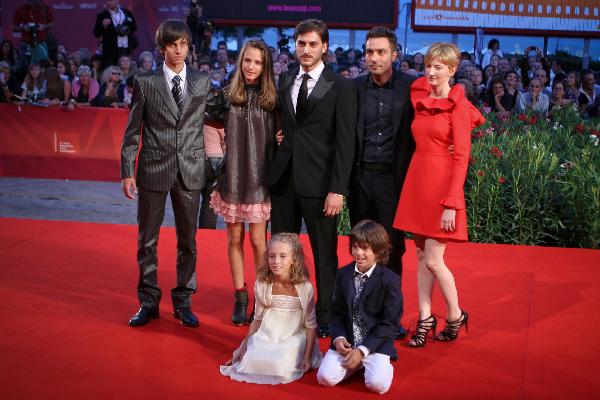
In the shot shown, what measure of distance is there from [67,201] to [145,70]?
278 cm

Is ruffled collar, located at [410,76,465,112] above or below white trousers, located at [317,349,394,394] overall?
above

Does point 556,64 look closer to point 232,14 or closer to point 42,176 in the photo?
point 232,14

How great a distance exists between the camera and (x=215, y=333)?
167 inches

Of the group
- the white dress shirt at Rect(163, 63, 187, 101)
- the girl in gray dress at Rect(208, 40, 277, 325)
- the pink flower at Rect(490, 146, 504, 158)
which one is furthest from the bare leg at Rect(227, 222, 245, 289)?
the pink flower at Rect(490, 146, 504, 158)

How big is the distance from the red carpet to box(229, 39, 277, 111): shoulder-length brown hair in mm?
1148

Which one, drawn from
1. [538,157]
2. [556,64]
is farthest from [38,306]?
[556,64]

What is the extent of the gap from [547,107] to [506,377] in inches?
270

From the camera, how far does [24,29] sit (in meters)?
12.6

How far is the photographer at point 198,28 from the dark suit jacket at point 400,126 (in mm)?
8547

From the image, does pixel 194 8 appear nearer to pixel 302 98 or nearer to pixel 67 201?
pixel 67 201

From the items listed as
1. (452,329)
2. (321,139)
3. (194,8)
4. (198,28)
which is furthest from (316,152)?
(198,28)

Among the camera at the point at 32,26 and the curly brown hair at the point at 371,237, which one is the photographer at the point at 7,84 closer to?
the camera at the point at 32,26

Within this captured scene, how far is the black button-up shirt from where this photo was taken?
13.4 feet

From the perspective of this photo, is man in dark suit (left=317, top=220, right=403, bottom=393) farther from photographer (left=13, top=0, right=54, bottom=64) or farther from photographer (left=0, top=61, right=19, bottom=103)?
photographer (left=13, top=0, right=54, bottom=64)
